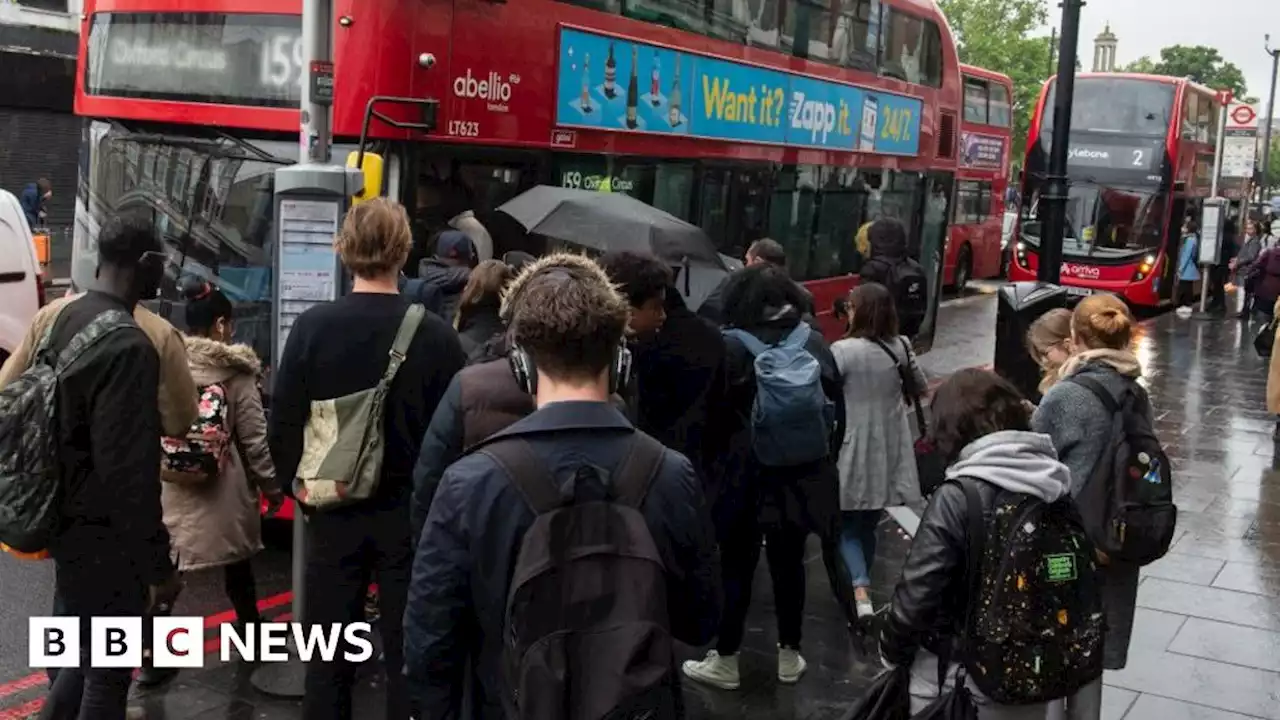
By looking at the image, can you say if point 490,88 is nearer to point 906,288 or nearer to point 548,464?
point 906,288

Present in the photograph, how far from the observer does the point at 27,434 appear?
3668mm

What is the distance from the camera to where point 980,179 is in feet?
85.8

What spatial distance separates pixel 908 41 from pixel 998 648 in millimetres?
A: 10922

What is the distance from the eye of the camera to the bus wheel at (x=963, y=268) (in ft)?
83.2

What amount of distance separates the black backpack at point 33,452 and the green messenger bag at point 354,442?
69 centimetres

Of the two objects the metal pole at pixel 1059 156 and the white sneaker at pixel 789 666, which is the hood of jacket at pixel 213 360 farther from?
the metal pole at pixel 1059 156

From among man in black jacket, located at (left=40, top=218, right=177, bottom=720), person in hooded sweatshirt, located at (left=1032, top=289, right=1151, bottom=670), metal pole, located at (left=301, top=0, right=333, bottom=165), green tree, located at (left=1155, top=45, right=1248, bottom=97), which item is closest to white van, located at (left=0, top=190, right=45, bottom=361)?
metal pole, located at (left=301, top=0, right=333, bottom=165)

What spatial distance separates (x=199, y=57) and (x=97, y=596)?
12.5 ft

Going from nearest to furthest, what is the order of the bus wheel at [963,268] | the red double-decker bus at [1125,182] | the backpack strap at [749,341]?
the backpack strap at [749,341] < the red double-decker bus at [1125,182] < the bus wheel at [963,268]

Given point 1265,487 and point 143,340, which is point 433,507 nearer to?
point 143,340

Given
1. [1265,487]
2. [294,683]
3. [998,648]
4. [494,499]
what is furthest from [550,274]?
[1265,487]

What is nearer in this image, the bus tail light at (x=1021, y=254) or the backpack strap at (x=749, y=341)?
the backpack strap at (x=749, y=341)

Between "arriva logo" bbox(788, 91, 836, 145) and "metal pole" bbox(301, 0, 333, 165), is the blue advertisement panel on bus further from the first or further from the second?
"metal pole" bbox(301, 0, 333, 165)

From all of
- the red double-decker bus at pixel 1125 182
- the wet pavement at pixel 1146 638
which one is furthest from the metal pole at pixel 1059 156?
the red double-decker bus at pixel 1125 182
